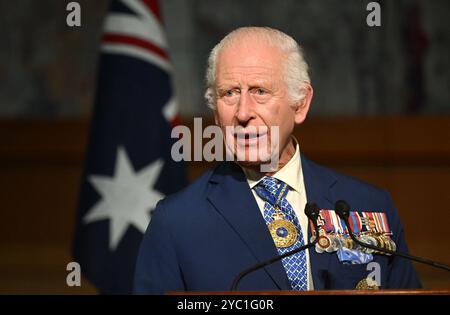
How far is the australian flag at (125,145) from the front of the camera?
4.62 meters

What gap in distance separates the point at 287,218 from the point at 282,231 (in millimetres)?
54

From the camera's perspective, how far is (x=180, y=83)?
18.4 feet

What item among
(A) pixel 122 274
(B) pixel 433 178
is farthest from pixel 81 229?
(B) pixel 433 178

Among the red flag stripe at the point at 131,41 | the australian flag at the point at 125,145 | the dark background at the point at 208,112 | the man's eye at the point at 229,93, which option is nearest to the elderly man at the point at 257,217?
the man's eye at the point at 229,93

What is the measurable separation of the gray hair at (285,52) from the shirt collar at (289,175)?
0.66 feet

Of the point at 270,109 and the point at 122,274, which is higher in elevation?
the point at 270,109

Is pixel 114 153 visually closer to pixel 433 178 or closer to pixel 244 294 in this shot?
pixel 433 178

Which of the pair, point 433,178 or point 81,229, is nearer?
point 81,229

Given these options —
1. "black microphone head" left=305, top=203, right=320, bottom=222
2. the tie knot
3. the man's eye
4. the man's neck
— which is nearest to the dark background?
the man's neck

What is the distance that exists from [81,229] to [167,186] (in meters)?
0.52

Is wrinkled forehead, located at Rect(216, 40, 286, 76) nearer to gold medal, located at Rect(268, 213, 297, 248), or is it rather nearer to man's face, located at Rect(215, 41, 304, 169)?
man's face, located at Rect(215, 41, 304, 169)

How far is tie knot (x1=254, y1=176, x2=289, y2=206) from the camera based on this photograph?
2.56 meters

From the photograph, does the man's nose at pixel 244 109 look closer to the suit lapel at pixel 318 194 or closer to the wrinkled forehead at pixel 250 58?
the wrinkled forehead at pixel 250 58
